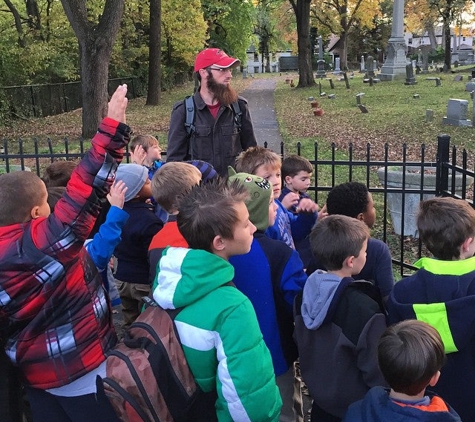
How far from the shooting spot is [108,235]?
2936mm

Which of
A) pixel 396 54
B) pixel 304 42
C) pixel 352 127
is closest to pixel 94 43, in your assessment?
pixel 352 127

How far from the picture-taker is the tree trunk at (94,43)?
14.8 metres

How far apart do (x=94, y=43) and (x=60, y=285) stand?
13925 mm

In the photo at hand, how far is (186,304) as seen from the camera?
2.15 metres

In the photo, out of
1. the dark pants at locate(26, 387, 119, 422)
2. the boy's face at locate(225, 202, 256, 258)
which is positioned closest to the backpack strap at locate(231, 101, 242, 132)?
the boy's face at locate(225, 202, 256, 258)

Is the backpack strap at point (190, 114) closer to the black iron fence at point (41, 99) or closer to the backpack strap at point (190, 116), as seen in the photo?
the backpack strap at point (190, 116)

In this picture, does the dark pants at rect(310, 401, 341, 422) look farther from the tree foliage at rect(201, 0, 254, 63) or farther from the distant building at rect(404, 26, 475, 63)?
the distant building at rect(404, 26, 475, 63)

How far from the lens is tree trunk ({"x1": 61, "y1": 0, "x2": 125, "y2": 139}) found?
1477 centimetres

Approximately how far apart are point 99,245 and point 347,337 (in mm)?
1344

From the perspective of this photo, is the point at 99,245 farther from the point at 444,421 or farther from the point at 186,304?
the point at 444,421

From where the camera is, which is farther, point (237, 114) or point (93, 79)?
point (93, 79)

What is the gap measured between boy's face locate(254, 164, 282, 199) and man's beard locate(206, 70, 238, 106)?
107 centimetres

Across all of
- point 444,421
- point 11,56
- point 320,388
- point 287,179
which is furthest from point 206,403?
point 11,56

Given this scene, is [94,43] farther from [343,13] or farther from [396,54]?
[343,13]
